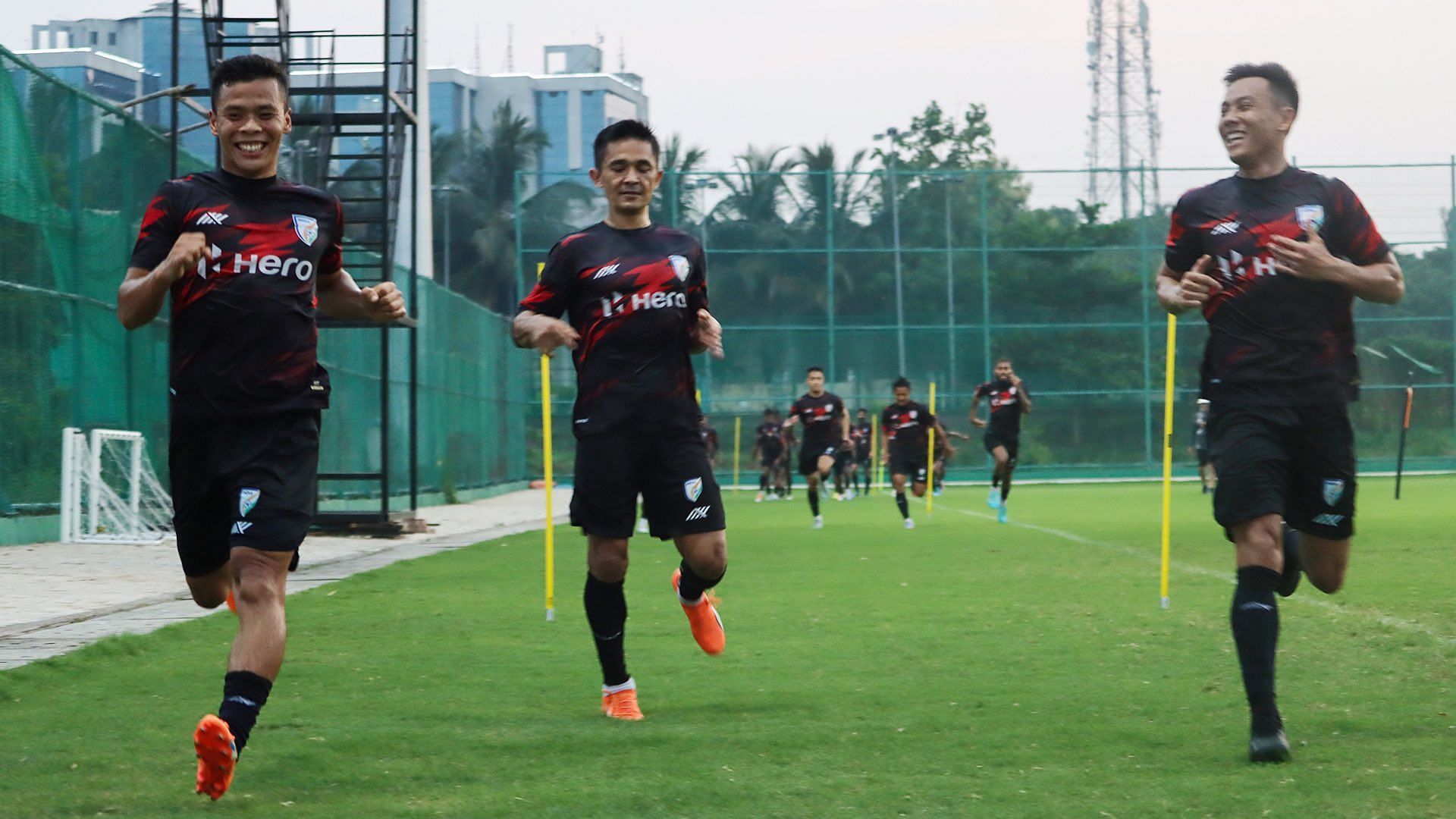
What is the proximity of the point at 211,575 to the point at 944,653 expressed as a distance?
3531mm

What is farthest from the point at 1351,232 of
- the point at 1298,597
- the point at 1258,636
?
the point at 1298,597

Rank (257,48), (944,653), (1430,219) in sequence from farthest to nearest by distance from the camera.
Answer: (1430,219) → (257,48) → (944,653)

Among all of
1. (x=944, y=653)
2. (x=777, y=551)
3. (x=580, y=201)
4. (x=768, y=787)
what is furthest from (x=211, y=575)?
(x=580, y=201)

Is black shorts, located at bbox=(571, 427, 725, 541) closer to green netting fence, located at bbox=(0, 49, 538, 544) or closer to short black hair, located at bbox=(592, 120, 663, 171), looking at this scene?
short black hair, located at bbox=(592, 120, 663, 171)

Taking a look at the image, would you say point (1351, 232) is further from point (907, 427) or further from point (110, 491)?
point (907, 427)

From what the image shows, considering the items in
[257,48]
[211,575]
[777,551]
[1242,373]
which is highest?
[257,48]

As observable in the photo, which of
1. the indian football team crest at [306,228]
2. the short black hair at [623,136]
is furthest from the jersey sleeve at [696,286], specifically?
the indian football team crest at [306,228]

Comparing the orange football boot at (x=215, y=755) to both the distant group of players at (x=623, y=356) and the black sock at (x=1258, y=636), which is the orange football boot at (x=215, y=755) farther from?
the black sock at (x=1258, y=636)

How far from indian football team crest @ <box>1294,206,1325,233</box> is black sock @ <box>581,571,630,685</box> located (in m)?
2.56

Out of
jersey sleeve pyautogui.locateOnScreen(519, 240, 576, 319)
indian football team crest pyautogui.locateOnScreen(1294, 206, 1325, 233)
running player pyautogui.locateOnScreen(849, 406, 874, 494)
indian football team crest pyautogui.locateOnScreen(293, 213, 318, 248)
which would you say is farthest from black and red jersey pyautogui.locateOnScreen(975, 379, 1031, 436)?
indian football team crest pyautogui.locateOnScreen(293, 213, 318, 248)

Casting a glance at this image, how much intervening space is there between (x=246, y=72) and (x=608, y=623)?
7.56 feet

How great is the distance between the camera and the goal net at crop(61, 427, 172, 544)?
1544 centimetres

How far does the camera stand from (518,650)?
802 cm

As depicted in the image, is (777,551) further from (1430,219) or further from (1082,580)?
(1430,219)
